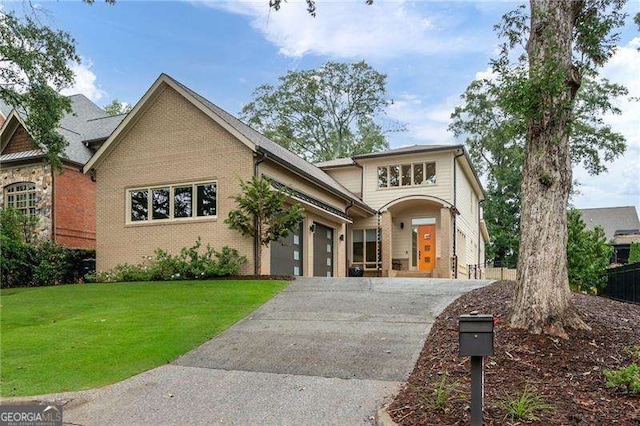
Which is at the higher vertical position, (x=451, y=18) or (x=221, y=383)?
(x=451, y=18)

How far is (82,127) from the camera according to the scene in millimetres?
22938

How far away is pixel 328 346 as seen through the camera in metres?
7.10

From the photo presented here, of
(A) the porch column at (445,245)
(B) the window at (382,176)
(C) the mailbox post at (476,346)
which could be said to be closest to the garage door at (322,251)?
(B) the window at (382,176)

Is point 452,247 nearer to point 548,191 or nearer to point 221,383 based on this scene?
point 548,191

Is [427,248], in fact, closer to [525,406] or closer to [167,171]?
[167,171]

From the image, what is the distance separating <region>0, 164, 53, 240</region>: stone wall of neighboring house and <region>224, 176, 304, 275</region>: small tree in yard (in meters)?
9.49

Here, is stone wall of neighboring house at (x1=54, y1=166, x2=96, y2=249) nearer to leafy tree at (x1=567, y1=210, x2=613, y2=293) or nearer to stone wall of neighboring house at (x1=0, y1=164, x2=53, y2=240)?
stone wall of neighboring house at (x1=0, y1=164, x2=53, y2=240)

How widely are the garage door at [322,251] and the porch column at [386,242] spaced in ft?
10.4

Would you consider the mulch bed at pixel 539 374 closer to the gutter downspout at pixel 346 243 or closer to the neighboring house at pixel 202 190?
the neighboring house at pixel 202 190

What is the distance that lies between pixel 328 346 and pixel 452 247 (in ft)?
50.4

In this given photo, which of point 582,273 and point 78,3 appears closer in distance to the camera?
point 78,3

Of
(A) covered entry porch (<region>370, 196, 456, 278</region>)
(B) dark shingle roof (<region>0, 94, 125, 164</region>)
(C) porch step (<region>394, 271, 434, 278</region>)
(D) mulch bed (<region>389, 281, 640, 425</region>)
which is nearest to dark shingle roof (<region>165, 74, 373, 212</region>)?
(A) covered entry porch (<region>370, 196, 456, 278</region>)

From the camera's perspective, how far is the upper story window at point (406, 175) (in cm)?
2205

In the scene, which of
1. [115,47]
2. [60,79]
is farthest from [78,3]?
[60,79]
